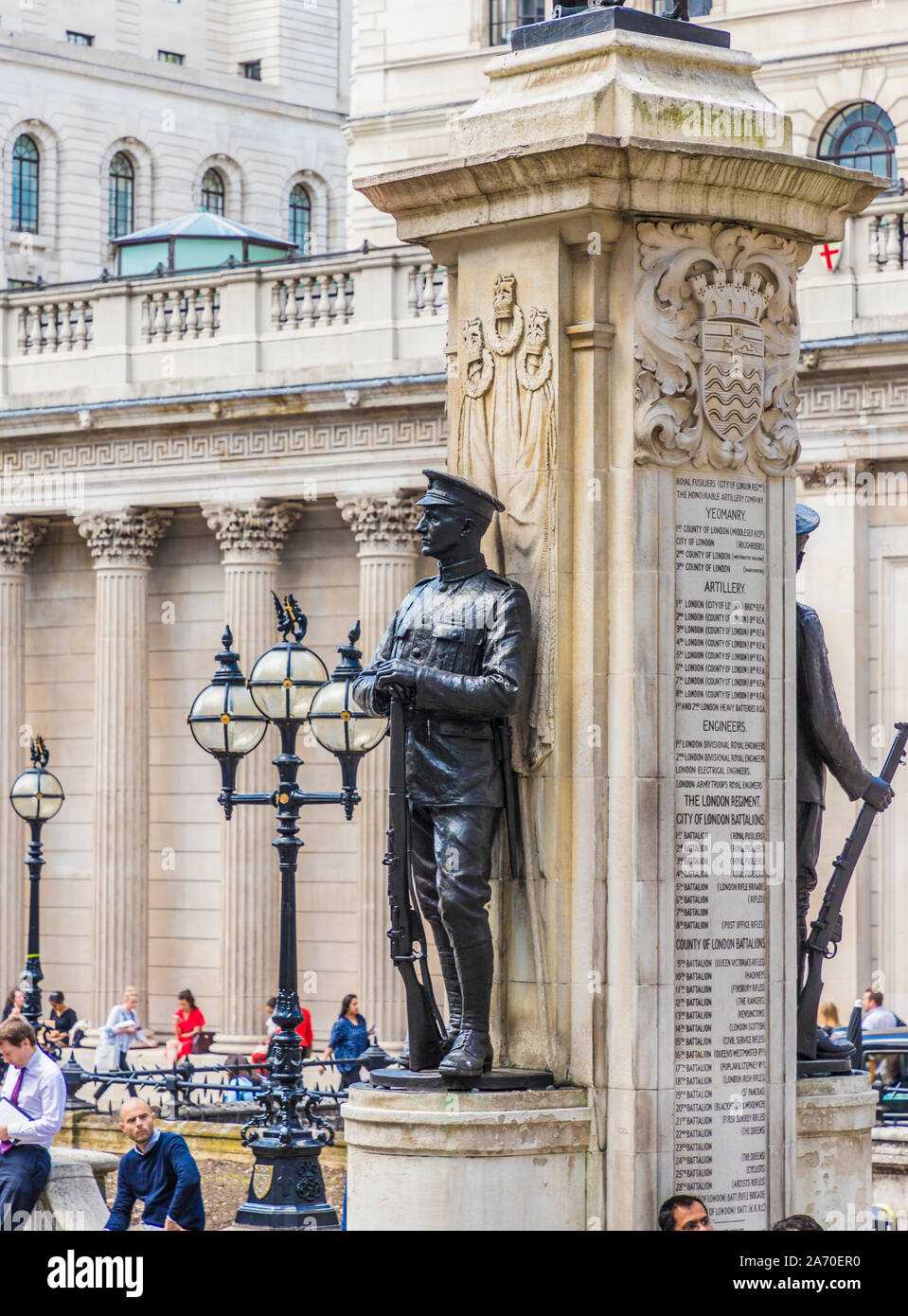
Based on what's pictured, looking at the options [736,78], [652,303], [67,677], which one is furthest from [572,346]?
[67,677]

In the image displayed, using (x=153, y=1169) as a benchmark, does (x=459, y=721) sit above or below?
above

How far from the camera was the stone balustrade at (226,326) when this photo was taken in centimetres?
3969

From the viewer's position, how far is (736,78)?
1320 centimetres

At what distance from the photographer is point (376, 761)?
39562 mm

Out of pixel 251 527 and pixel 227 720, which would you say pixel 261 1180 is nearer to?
pixel 227 720

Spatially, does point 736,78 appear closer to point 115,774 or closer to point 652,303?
point 652,303

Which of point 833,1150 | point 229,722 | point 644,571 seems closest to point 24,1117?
point 833,1150

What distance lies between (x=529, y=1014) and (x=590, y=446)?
8.44 ft

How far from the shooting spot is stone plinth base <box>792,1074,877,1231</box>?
13195 mm

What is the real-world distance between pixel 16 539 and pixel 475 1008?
1297 inches

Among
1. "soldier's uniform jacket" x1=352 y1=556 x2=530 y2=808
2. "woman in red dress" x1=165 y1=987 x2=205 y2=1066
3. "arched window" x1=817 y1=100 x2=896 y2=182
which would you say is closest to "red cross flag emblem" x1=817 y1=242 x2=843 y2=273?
"arched window" x1=817 y1=100 x2=896 y2=182

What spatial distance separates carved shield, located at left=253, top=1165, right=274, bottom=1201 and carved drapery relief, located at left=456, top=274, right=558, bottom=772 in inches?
407

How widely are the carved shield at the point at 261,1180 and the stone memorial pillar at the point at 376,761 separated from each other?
1672cm

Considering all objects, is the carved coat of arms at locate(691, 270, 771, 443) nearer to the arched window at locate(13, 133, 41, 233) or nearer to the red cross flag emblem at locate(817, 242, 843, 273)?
the red cross flag emblem at locate(817, 242, 843, 273)
